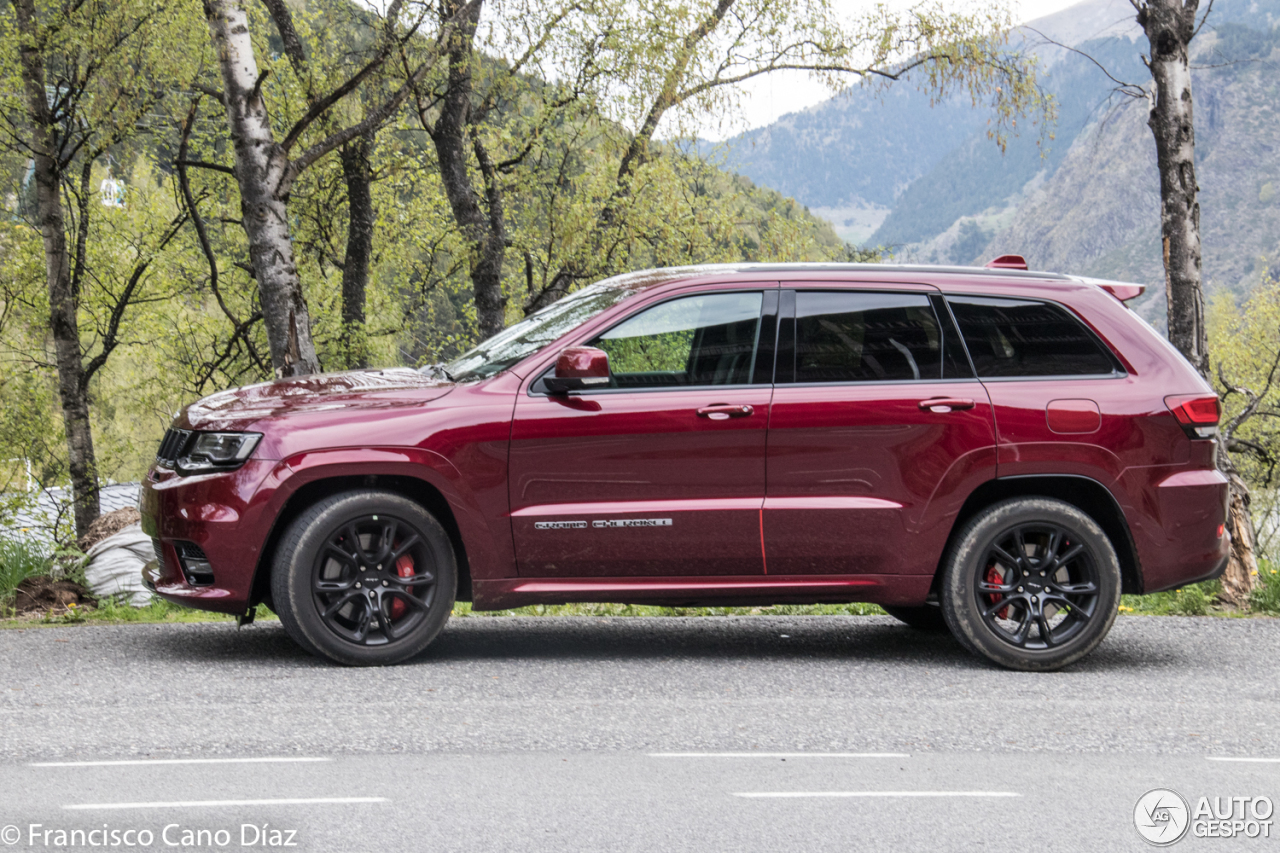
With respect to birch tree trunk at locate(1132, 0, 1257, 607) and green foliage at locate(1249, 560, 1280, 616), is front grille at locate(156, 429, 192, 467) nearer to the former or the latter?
green foliage at locate(1249, 560, 1280, 616)

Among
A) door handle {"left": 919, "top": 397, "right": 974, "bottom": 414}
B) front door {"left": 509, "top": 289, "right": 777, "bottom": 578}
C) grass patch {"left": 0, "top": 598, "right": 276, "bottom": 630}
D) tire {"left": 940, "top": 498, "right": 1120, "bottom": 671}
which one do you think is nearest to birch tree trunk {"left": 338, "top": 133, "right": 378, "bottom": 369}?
grass patch {"left": 0, "top": 598, "right": 276, "bottom": 630}

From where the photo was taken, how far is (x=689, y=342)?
20.1ft

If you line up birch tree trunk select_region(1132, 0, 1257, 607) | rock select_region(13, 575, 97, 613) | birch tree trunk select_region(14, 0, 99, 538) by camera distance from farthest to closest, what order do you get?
birch tree trunk select_region(14, 0, 99, 538)
birch tree trunk select_region(1132, 0, 1257, 607)
rock select_region(13, 575, 97, 613)

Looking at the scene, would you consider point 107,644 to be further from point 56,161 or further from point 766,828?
point 56,161

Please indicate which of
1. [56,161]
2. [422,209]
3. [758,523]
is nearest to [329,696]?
[758,523]

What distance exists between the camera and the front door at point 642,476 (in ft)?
19.2

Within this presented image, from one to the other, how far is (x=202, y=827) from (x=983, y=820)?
251 centimetres

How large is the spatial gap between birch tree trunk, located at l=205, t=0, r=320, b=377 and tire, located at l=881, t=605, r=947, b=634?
559 cm

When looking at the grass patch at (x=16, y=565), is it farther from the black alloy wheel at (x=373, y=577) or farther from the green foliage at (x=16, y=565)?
the black alloy wheel at (x=373, y=577)

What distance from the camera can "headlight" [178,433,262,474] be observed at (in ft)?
18.6

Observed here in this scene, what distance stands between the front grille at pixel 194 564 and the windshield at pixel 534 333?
149cm

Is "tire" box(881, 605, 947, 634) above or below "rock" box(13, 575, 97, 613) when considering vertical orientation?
below

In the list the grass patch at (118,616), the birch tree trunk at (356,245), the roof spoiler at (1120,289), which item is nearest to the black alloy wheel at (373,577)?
the grass patch at (118,616)

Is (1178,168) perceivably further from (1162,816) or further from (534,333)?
(1162,816)
